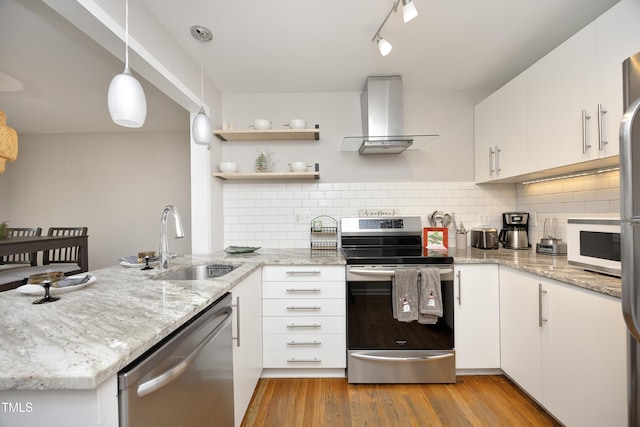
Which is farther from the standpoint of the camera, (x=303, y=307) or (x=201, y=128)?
(x=303, y=307)

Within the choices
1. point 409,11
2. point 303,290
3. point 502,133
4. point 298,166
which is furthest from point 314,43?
point 303,290

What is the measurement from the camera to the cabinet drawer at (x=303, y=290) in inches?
80.6

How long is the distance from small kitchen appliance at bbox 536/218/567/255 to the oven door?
77 centimetres

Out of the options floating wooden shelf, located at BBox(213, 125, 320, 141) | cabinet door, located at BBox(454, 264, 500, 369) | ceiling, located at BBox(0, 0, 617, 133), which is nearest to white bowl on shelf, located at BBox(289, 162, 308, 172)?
floating wooden shelf, located at BBox(213, 125, 320, 141)

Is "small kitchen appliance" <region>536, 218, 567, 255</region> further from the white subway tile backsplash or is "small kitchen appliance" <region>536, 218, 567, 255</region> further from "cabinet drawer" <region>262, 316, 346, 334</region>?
"cabinet drawer" <region>262, 316, 346, 334</region>

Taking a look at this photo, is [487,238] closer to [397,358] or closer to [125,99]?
[397,358]

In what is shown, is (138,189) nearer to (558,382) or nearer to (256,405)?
(256,405)

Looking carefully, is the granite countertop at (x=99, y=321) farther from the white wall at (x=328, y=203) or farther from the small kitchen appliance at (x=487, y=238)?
the white wall at (x=328, y=203)

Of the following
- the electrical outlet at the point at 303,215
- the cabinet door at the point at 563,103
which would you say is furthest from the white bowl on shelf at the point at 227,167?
the cabinet door at the point at 563,103

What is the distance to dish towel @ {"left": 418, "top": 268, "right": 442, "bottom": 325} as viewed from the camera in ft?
6.31

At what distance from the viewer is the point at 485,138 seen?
8.30 ft

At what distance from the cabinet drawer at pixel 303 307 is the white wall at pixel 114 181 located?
2927 millimetres

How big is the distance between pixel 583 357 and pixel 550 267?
47cm

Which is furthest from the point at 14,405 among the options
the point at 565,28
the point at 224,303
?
the point at 565,28
